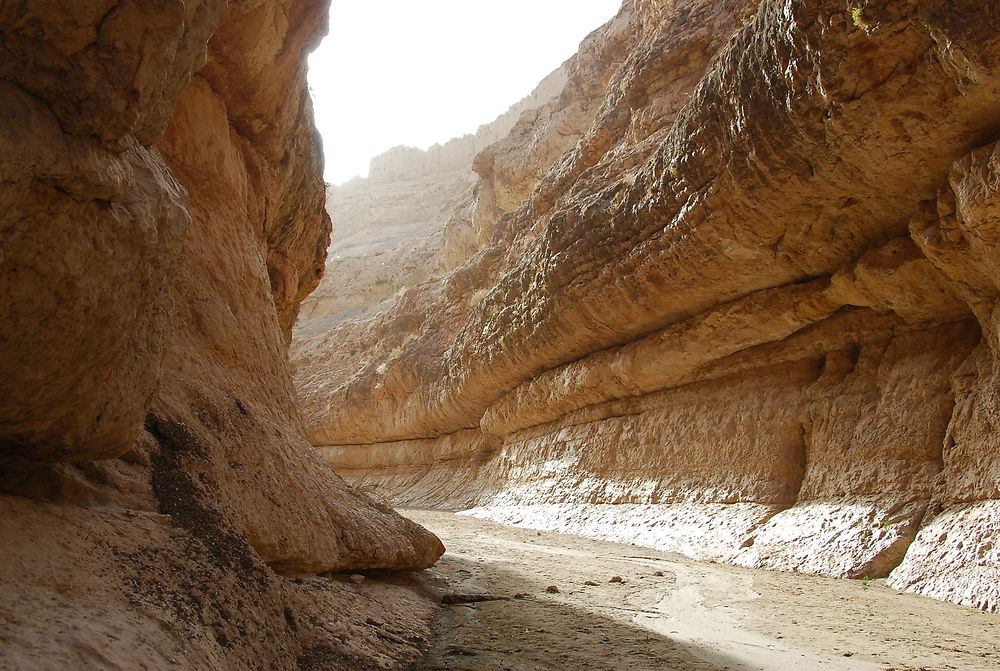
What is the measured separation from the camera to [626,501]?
29.9 feet

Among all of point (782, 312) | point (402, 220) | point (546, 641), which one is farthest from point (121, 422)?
point (402, 220)

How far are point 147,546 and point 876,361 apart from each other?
6.92 metres

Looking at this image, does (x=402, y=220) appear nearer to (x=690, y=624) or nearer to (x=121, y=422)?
(x=690, y=624)

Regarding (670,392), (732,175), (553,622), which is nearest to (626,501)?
(670,392)

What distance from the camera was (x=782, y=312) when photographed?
288 inches

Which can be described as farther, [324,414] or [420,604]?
[324,414]

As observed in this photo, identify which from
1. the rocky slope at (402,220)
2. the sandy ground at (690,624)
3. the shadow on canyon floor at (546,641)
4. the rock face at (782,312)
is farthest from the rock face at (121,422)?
the rocky slope at (402,220)

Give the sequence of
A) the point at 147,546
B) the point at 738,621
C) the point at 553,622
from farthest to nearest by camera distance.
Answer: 1. the point at 738,621
2. the point at 553,622
3. the point at 147,546

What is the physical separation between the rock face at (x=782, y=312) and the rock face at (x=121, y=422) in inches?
178

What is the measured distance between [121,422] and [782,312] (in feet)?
23.1

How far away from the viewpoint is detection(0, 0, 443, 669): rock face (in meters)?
1.54

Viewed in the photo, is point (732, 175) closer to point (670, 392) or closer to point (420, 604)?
point (670, 392)

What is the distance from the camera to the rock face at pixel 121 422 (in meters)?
1.54

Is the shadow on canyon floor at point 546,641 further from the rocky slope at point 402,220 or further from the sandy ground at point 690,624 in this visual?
the rocky slope at point 402,220
